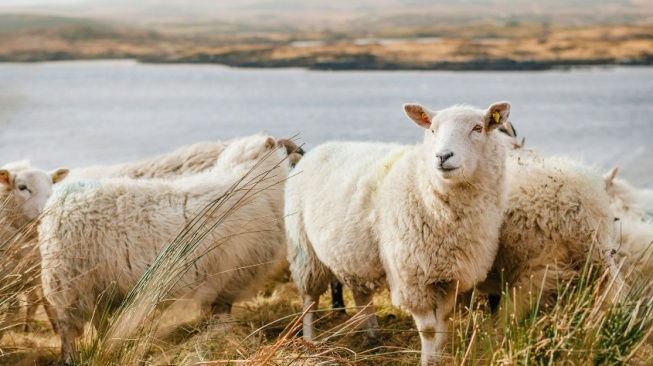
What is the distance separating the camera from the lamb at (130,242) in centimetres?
546

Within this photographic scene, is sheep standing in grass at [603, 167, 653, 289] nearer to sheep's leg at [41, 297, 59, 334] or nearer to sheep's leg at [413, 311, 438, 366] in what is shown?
sheep's leg at [413, 311, 438, 366]

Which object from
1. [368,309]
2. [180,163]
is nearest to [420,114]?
[368,309]

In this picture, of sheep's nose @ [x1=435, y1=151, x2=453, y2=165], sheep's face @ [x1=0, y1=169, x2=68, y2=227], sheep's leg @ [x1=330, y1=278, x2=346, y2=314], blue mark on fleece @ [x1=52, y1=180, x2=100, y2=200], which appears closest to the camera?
sheep's nose @ [x1=435, y1=151, x2=453, y2=165]

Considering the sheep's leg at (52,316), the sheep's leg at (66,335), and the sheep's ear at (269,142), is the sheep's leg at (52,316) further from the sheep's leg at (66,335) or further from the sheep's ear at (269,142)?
the sheep's ear at (269,142)

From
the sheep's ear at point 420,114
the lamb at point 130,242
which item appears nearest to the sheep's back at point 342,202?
the lamb at point 130,242

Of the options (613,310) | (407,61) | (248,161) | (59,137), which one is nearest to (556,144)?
(59,137)

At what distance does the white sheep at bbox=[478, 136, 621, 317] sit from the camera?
4.82 meters

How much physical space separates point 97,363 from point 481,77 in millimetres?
52906

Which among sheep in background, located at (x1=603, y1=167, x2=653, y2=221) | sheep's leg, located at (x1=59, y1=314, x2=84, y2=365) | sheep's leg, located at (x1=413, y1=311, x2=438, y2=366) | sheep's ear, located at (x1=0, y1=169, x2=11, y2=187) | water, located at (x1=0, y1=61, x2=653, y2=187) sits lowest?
Result: water, located at (x1=0, y1=61, x2=653, y2=187)

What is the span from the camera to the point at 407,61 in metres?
53.7

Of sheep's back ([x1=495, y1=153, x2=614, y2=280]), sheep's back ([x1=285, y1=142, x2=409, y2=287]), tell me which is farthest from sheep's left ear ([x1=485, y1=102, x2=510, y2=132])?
sheep's back ([x1=285, y1=142, x2=409, y2=287])

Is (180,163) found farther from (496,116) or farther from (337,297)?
(496,116)

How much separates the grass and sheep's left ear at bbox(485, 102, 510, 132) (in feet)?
3.34

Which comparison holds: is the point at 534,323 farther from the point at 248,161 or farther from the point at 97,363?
the point at 248,161
